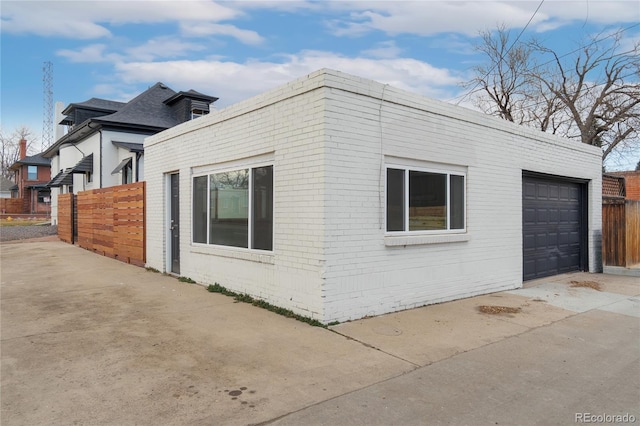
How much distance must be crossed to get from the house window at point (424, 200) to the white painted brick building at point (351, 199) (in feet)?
0.09

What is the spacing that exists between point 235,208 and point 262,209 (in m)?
0.90

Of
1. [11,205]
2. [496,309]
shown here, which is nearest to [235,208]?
[496,309]

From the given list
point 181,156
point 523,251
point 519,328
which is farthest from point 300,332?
point 523,251

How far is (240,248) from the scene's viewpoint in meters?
7.54

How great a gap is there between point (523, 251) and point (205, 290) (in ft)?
23.0

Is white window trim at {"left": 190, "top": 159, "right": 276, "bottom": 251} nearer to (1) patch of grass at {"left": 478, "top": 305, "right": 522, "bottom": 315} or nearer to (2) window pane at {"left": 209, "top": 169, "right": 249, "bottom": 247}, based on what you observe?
(2) window pane at {"left": 209, "top": 169, "right": 249, "bottom": 247}

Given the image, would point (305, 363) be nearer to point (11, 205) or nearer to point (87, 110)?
point (87, 110)

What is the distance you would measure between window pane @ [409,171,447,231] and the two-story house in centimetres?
1343

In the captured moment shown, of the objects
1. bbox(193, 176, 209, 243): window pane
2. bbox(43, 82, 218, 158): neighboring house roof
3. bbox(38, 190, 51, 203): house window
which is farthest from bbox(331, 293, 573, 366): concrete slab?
bbox(38, 190, 51, 203): house window

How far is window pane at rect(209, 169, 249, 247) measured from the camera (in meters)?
7.49

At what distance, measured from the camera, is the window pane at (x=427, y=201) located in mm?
7027

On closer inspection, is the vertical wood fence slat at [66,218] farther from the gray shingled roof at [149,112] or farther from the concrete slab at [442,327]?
the concrete slab at [442,327]

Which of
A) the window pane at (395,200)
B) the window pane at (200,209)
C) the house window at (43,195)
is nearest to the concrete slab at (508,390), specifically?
the window pane at (395,200)

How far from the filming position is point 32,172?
45.2 m
